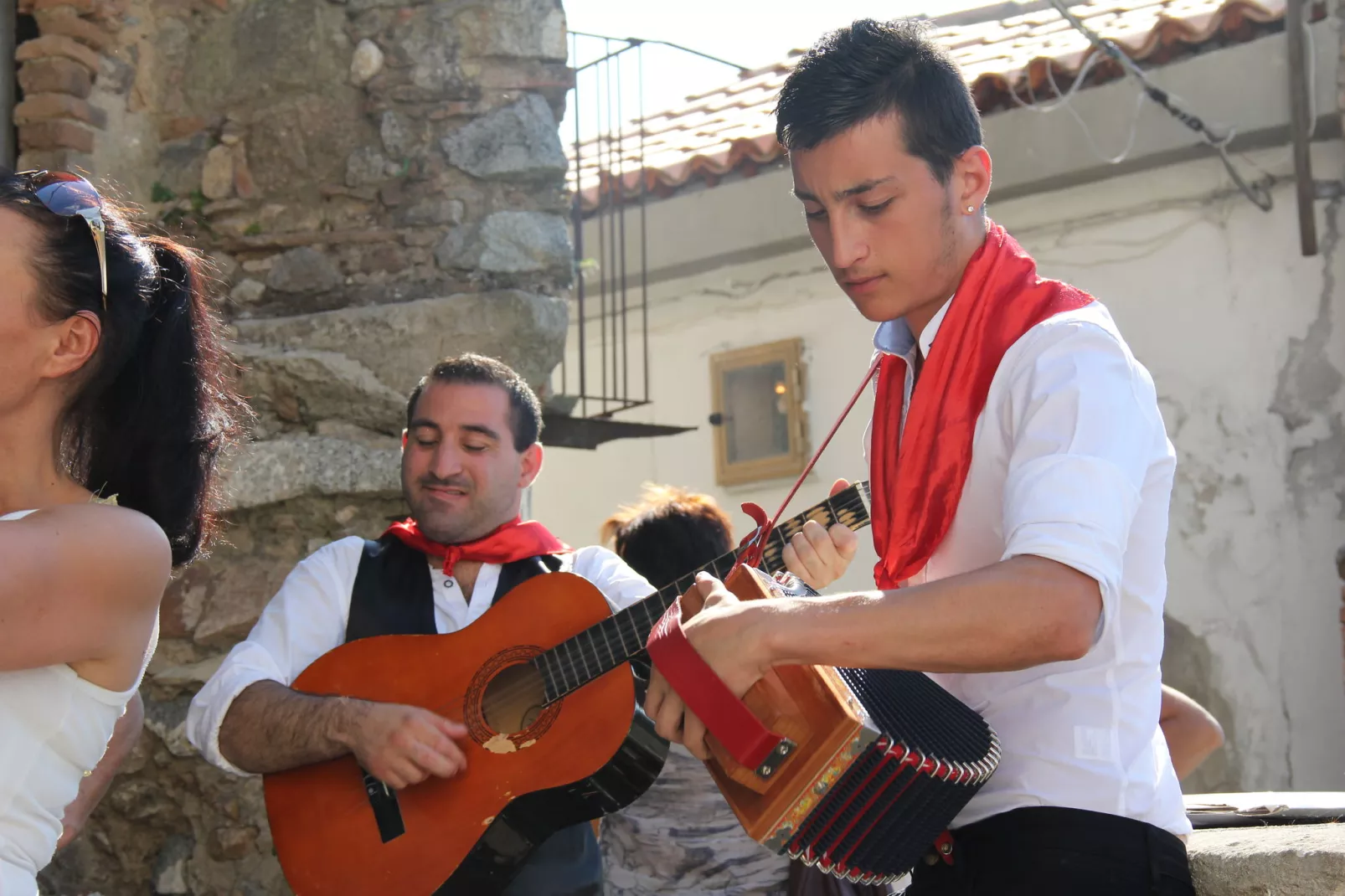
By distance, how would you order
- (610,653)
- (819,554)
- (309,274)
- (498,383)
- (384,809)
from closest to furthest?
(819,554)
(384,809)
(610,653)
(498,383)
(309,274)

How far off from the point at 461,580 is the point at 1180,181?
4325 millimetres

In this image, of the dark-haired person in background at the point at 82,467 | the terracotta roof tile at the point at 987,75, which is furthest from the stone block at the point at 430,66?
the dark-haired person in background at the point at 82,467

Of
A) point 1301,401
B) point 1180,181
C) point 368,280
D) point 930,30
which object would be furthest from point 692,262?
point 930,30

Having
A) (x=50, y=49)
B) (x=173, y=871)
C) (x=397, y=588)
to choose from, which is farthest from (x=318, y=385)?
(x=173, y=871)

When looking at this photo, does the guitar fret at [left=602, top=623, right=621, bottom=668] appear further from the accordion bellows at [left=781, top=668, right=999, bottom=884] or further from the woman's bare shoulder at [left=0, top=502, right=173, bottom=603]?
the accordion bellows at [left=781, top=668, right=999, bottom=884]

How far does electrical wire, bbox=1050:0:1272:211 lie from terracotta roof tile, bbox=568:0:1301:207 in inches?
8.7

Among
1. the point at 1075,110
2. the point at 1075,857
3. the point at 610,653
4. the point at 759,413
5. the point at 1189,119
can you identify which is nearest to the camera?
the point at 1075,857

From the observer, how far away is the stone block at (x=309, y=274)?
4277 mm

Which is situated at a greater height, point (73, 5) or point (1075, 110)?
point (73, 5)

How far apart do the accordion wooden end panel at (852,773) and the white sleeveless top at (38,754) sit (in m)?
0.81

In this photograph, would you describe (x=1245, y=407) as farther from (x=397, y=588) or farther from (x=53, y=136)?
(x=53, y=136)

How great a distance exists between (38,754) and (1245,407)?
18.0 feet

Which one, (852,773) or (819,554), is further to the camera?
(819,554)

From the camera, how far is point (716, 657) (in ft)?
4.70
